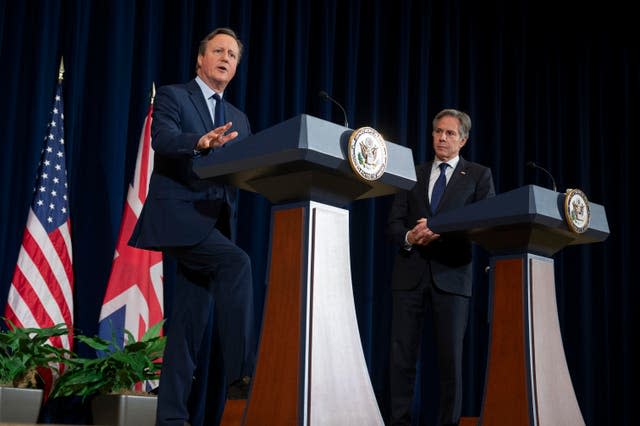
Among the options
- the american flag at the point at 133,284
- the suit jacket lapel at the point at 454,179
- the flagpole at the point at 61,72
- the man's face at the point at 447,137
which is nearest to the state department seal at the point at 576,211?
the suit jacket lapel at the point at 454,179

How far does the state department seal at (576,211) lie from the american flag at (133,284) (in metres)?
1.96

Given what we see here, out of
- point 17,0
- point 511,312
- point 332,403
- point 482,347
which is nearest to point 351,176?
point 332,403

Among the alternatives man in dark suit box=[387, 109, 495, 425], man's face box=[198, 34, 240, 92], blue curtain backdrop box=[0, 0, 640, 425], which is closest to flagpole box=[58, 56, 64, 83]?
blue curtain backdrop box=[0, 0, 640, 425]

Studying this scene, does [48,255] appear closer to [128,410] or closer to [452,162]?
[128,410]

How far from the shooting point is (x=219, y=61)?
9.35ft

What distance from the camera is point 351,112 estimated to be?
512cm

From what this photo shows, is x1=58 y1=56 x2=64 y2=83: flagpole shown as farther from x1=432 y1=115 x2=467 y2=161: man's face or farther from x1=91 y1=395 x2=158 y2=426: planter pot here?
x1=432 y1=115 x2=467 y2=161: man's face

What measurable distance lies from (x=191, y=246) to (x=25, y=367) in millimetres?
1140

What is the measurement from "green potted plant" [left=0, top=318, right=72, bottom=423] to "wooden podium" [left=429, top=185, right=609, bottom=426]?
1619mm

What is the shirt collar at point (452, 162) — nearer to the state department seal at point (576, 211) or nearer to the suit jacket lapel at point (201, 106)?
the state department seal at point (576, 211)

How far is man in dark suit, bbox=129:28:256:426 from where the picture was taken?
2488 millimetres

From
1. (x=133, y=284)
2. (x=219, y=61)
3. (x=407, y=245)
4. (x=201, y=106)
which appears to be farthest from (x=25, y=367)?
(x=407, y=245)

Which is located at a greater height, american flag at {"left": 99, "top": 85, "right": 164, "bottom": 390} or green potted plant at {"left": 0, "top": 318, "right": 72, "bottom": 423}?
american flag at {"left": 99, "top": 85, "right": 164, "bottom": 390}

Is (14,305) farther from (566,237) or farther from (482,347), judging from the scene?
(482,347)
